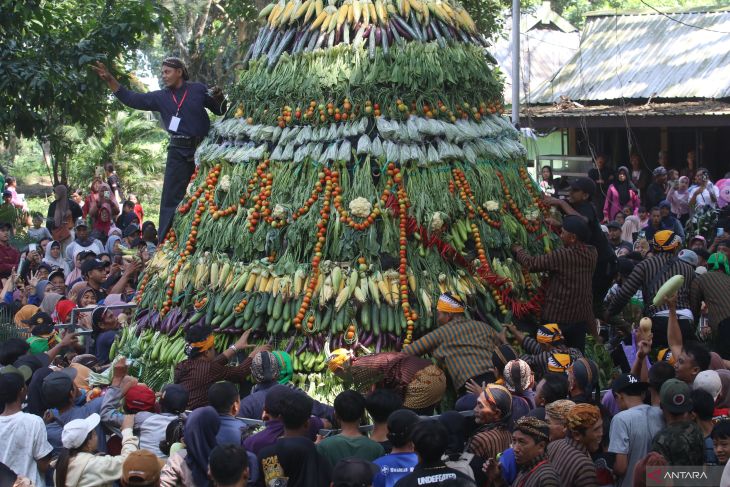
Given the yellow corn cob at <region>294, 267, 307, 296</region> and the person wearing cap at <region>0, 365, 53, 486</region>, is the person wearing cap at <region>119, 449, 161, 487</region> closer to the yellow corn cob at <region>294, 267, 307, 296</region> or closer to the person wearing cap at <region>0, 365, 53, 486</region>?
the person wearing cap at <region>0, 365, 53, 486</region>

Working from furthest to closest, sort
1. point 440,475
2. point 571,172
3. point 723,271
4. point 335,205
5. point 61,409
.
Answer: point 571,172, point 723,271, point 335,205, point 61,409, point 440,475

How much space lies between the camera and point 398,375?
7.85 metres

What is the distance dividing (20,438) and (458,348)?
10.5 ft

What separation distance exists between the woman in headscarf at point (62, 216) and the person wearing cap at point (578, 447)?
9.20m

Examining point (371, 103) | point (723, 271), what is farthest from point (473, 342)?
point (723, 271)

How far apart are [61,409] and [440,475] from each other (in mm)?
3021

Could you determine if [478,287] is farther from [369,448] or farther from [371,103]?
[369,448]

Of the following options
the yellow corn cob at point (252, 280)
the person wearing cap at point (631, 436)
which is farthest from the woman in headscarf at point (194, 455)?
the person wearing cap at point (631, 436)

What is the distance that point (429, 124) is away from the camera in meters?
Result: 8.85

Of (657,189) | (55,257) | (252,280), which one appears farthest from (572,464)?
(657,189)

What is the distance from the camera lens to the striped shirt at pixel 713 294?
895 centimetres

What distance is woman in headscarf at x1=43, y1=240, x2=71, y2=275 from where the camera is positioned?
44.1 ft

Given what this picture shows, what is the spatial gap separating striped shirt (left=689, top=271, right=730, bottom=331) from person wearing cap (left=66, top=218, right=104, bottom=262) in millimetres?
7474

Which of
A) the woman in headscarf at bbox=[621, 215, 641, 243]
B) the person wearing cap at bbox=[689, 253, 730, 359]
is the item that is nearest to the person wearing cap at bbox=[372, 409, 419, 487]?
the person wearing cap at bbox=[689, 253, 730, 359]
